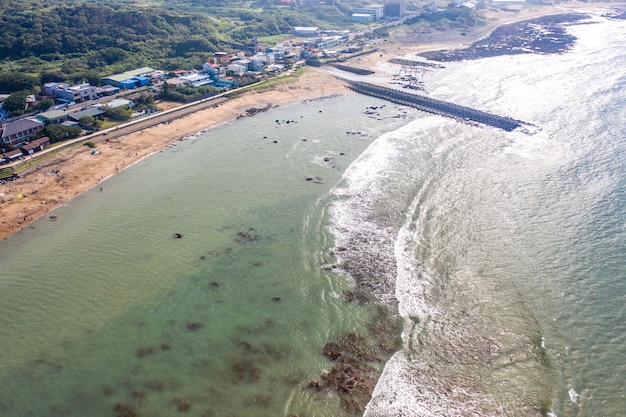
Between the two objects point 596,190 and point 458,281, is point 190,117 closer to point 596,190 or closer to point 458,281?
point 458,281

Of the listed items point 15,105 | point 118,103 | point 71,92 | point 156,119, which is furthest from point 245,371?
point 71,92

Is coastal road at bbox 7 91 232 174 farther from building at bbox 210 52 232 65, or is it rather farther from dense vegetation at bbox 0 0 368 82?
dense vegetation at bbox 0 0 368 82

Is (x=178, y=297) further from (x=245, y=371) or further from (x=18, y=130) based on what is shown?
(x=18, y=130)

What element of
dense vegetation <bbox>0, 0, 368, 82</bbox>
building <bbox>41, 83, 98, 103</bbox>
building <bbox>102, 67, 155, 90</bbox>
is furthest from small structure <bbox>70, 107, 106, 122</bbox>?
dense vegetation <bbox>0, 0, 368, 82</bbox>

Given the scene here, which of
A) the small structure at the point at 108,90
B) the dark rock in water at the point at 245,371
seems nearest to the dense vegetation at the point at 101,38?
the small structure at the point at 108,90

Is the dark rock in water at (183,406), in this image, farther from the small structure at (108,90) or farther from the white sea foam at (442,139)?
the small structure at (108,90)
